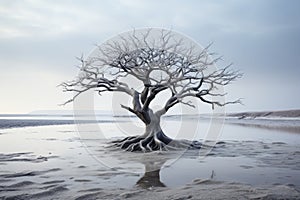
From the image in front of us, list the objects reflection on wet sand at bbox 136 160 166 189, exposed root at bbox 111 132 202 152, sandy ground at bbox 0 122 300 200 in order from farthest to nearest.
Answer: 1. exposed root at bbox 111 132 202 152
2. reflection on wet sand at bbox 136 160 166 189
3. sandy ground at bbox 0 122 300 200

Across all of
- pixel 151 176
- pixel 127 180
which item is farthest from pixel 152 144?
pixel 127 180

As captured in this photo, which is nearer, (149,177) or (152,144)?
(149,177)

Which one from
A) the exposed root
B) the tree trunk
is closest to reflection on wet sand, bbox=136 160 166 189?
the exposed root

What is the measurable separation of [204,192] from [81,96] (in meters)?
14.4

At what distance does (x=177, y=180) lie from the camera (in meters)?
9.45

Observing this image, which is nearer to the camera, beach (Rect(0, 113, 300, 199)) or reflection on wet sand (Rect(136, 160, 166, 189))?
beach (Rect(0, 113, 300, 199))

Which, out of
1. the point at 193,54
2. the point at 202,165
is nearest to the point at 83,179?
the point at 202,165

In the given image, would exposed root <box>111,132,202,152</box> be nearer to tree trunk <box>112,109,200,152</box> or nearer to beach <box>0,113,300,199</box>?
tree trunk <box>112,109,200,152</box>

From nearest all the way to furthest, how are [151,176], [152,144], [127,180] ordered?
[127,180], [151,176], [152,144]

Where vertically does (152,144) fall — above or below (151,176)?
above

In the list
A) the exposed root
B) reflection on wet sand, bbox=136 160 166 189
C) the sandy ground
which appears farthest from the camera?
the exposed root

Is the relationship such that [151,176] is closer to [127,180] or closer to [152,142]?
[127,180]

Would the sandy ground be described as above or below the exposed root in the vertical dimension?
below

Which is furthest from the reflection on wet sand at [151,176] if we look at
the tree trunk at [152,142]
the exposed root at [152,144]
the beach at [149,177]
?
the tree trunk at [152,142]
